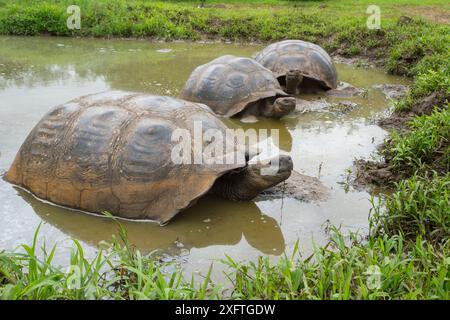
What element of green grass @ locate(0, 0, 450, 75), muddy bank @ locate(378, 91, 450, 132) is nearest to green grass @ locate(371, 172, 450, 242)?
muddy bank @ locate(378, 91, 450, 132)

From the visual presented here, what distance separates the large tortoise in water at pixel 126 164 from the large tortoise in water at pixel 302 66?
3.62 meters

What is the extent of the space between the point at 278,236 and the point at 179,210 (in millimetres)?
796

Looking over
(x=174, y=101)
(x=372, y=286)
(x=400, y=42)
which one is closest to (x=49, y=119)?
(x=174, y=101)

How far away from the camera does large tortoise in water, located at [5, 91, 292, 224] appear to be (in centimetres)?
374

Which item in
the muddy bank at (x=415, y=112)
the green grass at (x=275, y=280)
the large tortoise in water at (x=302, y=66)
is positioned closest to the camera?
the green grass at (x=275, y=280)

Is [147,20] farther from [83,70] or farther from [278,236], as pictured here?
[278,236]

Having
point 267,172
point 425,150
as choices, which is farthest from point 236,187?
point 425,150

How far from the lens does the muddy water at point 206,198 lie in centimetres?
366

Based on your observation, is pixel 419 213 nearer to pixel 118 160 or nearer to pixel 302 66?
pixel 118 160

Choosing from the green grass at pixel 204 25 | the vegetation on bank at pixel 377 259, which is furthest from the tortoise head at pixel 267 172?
the green grass at pixel 204 25

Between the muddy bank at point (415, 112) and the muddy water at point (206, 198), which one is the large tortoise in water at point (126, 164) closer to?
the muddy water at point (206, 198)

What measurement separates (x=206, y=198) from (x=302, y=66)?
13.4ft

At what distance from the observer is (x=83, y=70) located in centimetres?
891

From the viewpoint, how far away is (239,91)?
6.28 m
